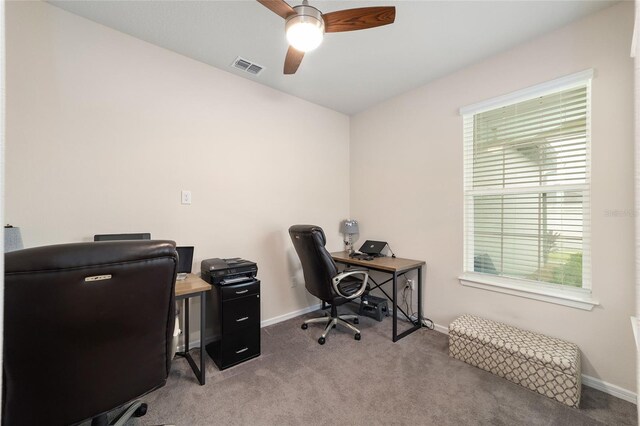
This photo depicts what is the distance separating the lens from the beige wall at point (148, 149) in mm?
1773

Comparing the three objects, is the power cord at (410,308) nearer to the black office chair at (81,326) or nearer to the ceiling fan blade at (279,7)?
the black office chair at (81,326)

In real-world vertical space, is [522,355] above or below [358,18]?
below

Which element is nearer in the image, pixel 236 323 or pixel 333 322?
pixel 236 323

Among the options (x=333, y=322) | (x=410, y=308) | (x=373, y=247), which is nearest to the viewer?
→ (x=333, y=322)

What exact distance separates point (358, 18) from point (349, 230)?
243cm

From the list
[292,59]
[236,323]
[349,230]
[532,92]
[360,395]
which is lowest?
[360,395]

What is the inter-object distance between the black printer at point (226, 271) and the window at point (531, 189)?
2096 mm

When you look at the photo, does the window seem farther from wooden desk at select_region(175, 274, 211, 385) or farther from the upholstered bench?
wooden desk at select_region(175, 274, 211, 385)

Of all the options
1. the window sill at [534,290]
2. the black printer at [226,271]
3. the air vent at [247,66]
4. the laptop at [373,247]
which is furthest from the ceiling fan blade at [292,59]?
the window sill at [534,290]

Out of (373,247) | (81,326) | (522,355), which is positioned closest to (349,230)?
(373,247)

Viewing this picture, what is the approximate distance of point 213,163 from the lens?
2.56 meters

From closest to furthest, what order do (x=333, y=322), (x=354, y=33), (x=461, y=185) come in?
(x=354, y=33), (x=461, y=185), (x=333, y=322)

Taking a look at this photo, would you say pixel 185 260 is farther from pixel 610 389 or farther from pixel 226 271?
pixel 610 389

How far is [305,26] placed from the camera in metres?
1.53
